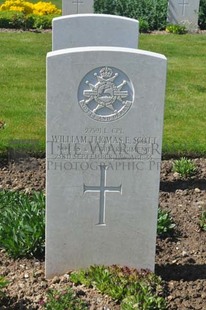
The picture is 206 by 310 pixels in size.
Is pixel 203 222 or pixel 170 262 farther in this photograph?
pixel 203 222

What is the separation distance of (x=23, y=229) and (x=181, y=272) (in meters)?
1.28

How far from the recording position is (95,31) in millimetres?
6777

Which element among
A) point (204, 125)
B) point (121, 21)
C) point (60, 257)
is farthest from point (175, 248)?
point (204, 125)

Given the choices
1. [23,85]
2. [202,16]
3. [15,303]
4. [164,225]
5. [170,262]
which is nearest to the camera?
[15,303]

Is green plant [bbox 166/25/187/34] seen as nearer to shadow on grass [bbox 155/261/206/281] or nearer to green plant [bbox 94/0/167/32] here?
green plant [bbox 94/0/167/32]

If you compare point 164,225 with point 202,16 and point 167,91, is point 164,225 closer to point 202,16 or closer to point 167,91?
point 167,91

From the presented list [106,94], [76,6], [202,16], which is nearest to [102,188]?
[106,94]

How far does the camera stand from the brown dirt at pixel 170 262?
185 inches

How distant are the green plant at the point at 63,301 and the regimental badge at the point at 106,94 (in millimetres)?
1227

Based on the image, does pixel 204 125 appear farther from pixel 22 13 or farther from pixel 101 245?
pixel 22 13

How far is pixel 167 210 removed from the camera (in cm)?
622

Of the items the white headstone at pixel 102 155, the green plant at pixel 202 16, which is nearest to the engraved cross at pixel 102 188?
the white headstone at pixel 102 155

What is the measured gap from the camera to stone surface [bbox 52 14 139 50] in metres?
6.64

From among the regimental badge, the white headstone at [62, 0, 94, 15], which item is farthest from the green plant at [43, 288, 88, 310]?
the white headstone at [62, 0, 94, 15]
